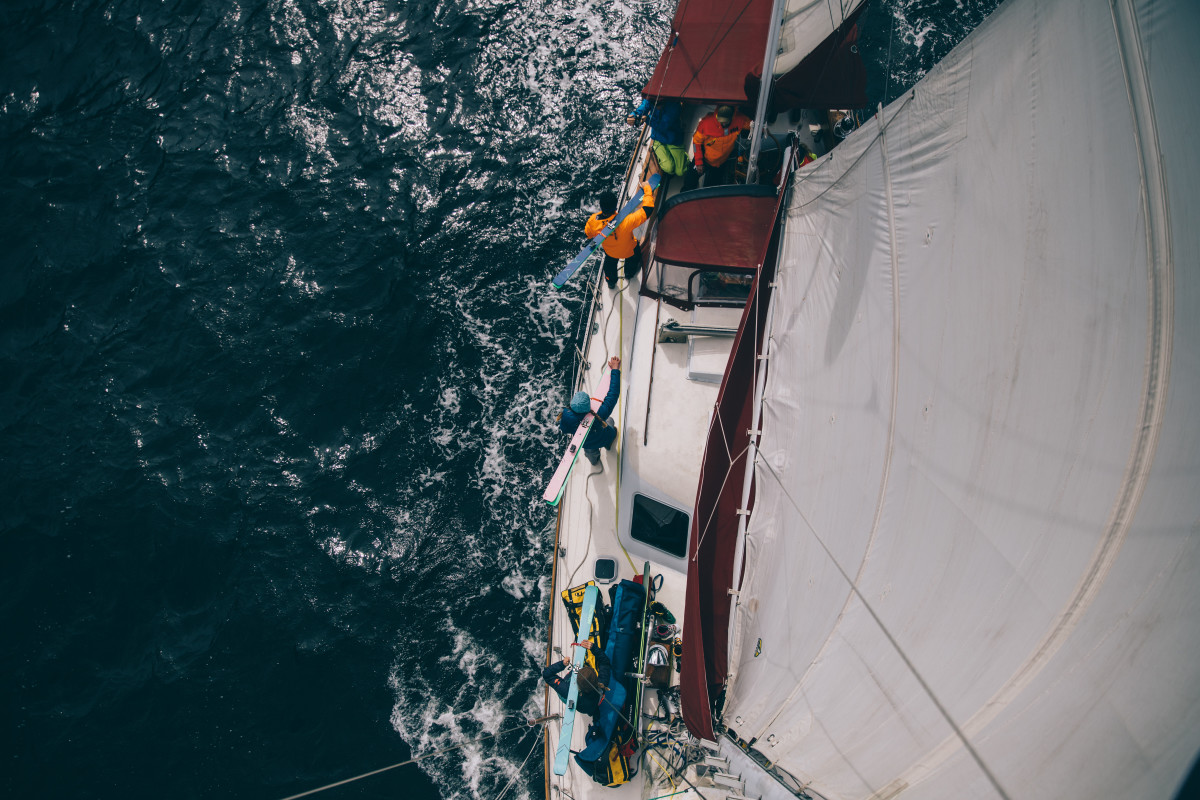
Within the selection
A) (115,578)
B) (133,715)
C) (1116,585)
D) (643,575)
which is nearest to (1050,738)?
(1116,585)

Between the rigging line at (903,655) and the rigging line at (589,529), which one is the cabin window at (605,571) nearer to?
the rigging line at (589,529)

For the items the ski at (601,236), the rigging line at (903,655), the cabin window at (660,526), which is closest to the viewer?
the rigging line at (903,655)

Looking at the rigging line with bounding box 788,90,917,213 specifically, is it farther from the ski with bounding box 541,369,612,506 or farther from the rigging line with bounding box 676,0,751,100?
the rigging line with bounding box 676,0,751,100

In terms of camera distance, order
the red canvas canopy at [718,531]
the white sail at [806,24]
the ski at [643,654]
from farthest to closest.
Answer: the white sail at [806,24], the ski at [643,654], the red canvas canopy at [718,531]

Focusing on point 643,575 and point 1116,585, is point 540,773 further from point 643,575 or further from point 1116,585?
point 1116,585

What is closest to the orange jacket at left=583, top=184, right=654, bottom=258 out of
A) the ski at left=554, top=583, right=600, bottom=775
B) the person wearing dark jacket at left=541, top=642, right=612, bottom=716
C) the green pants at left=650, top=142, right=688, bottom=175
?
the green pants at left=650, top=142, right=688, bottom=175

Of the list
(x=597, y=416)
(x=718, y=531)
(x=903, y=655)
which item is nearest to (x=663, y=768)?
(x=718, y=531)

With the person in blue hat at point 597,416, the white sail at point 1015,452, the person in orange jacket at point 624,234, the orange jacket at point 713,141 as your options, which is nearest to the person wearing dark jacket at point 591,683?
the white sail at point 1015,452
